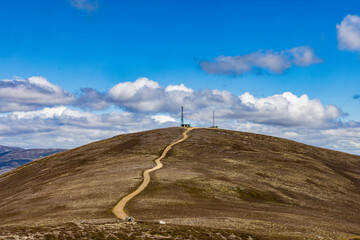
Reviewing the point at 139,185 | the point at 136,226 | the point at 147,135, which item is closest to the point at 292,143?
the point at 147,135

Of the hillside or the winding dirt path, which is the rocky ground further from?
the winding dirt path

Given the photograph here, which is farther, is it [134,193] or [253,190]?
[253,190]

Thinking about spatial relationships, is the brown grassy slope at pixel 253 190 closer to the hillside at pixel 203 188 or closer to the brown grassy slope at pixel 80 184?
the hillside at pixel 203 188

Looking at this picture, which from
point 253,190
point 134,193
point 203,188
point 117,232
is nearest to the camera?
point 117,232

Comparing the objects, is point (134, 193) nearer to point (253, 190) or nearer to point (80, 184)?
point (80, 184)

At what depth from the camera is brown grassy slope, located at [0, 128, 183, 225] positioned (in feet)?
180

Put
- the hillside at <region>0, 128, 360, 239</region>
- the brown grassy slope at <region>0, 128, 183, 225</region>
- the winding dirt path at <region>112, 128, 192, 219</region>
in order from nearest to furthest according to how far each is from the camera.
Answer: the winding dirt path at <region>112, 128, 192, 219</region>
the hillside at <region>0, 128, 360, 239</region>
the brown grassy slope at <region>0, 128, 183, 225</region>

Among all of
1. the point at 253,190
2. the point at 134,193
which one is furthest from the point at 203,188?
the point at 134,193

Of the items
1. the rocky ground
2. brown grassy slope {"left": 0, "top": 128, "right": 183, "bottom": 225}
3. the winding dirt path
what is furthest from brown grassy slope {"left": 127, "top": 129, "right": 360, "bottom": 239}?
brown grassy slope {"left": 0, "top": 128, "right": 183, "bottom": 225}

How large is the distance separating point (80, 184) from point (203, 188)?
87.4ft

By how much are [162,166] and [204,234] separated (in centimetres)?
5505

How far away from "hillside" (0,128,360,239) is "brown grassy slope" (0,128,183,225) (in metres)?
0.22

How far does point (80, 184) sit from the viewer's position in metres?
76.5

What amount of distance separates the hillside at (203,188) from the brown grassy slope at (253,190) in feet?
0.61
